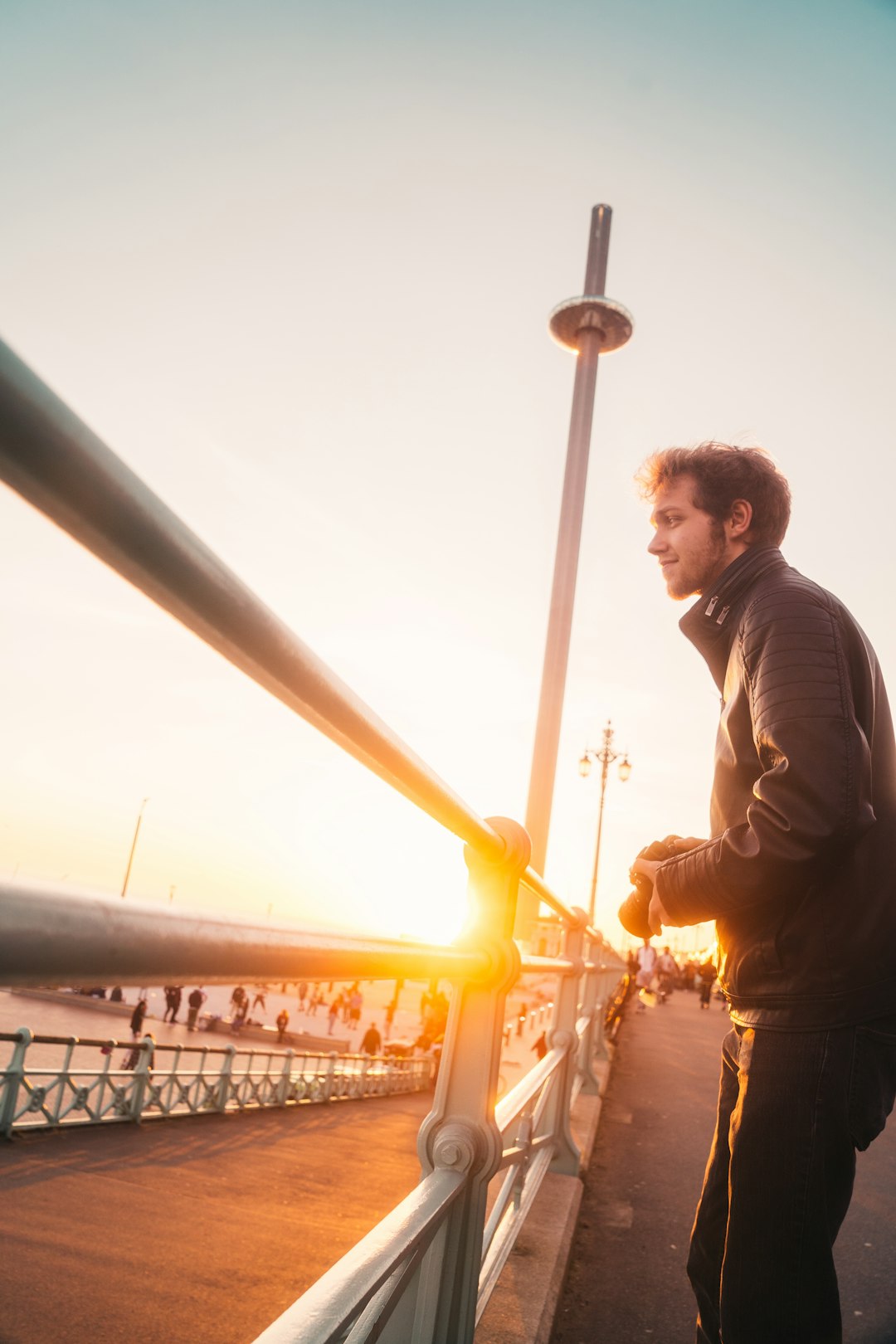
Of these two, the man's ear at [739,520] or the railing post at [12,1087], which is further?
the railing post at [12,1087]

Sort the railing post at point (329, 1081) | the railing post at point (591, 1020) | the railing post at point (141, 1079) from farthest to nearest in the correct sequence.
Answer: the railing post at point (329, 1081) < the railing post at point (141, 1079) < the railing post at point (591, 1020)

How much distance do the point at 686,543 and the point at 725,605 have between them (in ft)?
0.87

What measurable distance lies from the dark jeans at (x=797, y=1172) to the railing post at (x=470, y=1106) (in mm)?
466

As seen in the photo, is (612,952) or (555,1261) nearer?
(555,1261)

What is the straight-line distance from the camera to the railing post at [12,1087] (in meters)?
8.50

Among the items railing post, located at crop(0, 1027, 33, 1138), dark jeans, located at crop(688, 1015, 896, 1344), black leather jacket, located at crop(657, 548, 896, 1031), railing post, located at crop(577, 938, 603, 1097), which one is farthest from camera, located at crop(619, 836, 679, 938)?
railing post, located at crop(0, 1027, 33, 1138)

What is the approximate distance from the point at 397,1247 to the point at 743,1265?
2.43 feet

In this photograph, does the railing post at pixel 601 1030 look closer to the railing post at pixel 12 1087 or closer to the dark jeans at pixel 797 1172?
the dark jeans at pixel 797 1172

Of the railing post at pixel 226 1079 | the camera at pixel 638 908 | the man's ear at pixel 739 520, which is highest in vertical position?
the man's ear at pixel 739 520

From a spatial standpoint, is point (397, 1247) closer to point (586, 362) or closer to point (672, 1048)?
point (672, 1048)

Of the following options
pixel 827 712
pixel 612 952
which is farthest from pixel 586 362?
pixel 827 712

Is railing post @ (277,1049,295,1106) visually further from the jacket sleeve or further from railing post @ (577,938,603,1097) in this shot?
the jacket sleeve

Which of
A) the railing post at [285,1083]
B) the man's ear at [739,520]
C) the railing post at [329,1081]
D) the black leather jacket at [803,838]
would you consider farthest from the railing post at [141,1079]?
the man's ear at [739,520]

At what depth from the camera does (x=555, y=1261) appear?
2.75m
